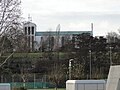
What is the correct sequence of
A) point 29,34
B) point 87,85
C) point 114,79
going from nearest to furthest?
point 114,79 → point 87,85 → point 29,34

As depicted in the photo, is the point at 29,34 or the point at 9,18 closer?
the point at 9,18

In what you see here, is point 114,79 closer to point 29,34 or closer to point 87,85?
point 87,85

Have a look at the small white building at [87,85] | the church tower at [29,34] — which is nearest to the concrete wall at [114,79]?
the small white building at [87,85]

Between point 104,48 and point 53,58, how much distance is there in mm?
10588

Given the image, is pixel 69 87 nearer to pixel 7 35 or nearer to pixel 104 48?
pixel 7 35

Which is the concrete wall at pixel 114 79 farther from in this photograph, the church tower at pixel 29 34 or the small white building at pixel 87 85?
the church tower at pixel 29 34

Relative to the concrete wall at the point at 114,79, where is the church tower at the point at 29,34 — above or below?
above

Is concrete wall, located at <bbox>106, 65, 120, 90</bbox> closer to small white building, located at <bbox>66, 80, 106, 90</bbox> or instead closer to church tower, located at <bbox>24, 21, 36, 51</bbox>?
small white building, located at <bbox>66, 80, 106, 90</bbox>

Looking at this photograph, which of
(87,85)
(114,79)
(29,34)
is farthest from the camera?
(29,34)

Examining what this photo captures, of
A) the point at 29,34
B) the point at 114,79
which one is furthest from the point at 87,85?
the point at 29,34

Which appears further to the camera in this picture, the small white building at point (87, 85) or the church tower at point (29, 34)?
the church tower at point (29, 34)

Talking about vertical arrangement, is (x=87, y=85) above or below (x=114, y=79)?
below

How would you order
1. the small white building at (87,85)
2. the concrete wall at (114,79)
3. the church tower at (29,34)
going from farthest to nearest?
1. the church tower at (29,34)
2. the small white building at (87,85)
3. the concrete wall at (114,79)

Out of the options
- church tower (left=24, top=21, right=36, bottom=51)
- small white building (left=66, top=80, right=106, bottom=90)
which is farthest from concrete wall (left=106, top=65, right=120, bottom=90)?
church tower (left=24, top=21, right=36, bottom=51)
